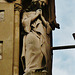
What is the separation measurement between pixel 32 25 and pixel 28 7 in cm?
101

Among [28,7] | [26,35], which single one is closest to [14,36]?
[26,35]

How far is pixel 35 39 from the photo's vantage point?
1750cm

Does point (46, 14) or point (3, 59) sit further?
point (46, 14)

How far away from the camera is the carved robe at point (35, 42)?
1714 centimetres

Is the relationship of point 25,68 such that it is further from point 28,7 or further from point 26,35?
point 28,7

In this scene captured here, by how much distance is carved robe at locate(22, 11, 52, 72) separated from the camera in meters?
17.1

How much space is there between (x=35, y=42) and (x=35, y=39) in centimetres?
13

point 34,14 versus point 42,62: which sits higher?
point 34,14

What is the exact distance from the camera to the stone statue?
675 inches

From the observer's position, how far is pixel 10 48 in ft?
57.1

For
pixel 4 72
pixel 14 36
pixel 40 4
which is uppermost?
pixel 40 4

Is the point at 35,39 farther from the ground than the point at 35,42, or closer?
farther from the ground

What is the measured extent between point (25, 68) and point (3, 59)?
2.56 ft

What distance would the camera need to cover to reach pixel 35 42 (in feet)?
57.2
